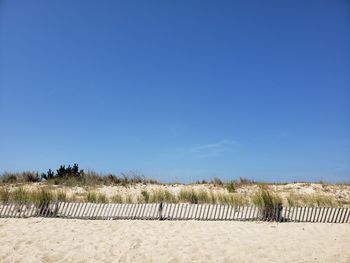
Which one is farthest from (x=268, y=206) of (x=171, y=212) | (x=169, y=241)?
(x=169, y=241)

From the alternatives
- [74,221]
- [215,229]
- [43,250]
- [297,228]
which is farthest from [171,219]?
[43,250]

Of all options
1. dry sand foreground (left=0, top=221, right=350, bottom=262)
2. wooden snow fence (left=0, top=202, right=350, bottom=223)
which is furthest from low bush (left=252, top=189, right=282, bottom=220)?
dry sand foreground (left=0, top=221, right=350, bottom=262)

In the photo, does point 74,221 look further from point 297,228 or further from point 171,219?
point 297,228

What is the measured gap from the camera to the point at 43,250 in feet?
26.3

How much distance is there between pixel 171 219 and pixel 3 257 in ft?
15.8

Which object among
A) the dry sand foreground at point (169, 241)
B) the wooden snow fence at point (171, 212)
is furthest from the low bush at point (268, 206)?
the dry sand foreground at point (169, 241)

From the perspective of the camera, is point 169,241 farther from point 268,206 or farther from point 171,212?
point 268,206

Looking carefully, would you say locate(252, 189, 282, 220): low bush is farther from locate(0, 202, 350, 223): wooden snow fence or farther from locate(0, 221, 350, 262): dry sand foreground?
locate(0, 221, 350, 262): dry sand foreground

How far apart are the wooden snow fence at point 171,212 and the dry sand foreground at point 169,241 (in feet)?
1.64

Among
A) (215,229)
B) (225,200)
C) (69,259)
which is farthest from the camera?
(225,200)

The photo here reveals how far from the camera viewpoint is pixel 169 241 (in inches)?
344

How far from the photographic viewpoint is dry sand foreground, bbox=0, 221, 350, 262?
7637mm

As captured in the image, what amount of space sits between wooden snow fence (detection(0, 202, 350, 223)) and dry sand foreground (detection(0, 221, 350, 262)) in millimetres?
501

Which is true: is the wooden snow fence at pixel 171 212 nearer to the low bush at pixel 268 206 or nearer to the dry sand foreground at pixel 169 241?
the low bush at pixel 268 206
